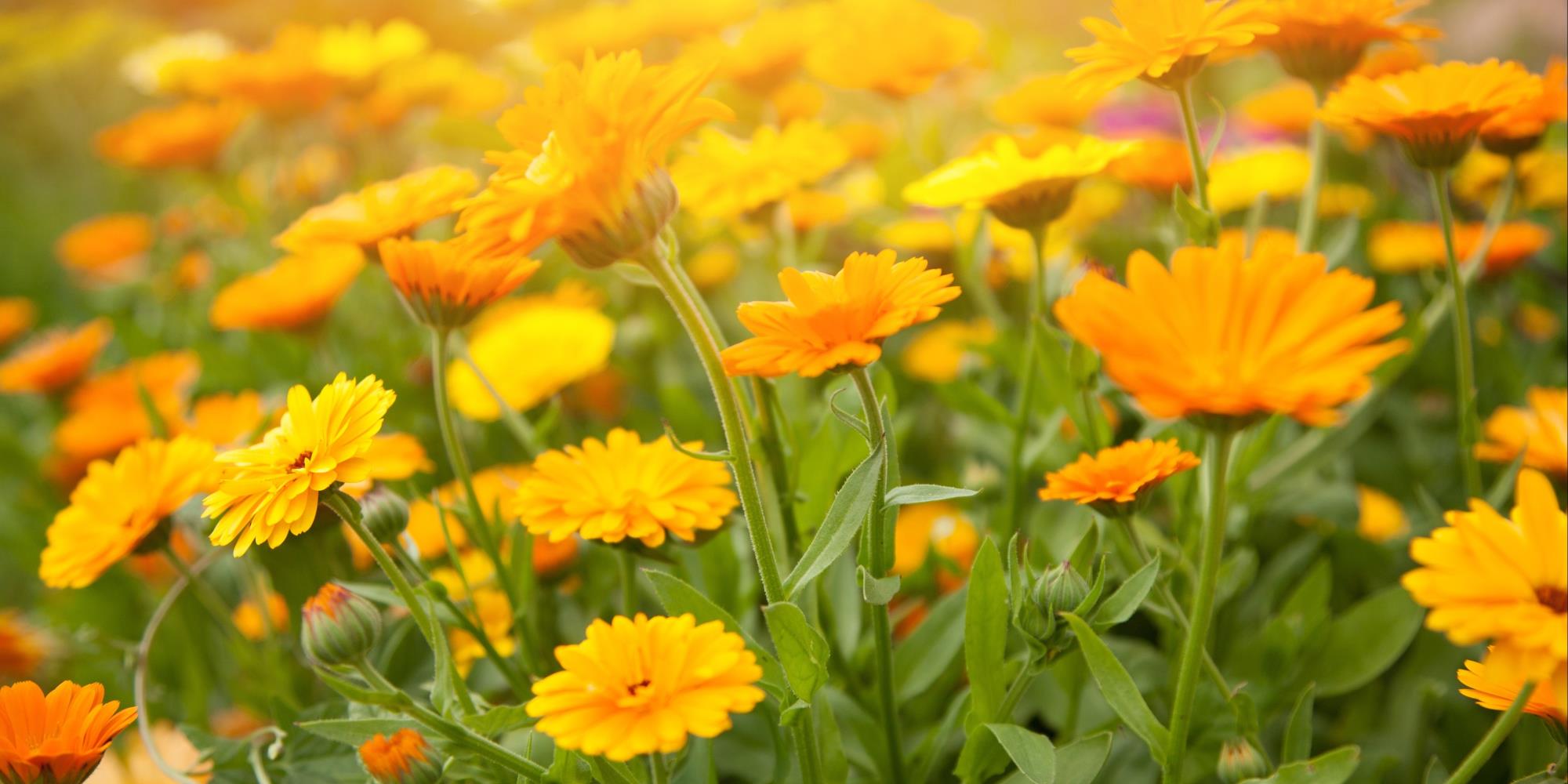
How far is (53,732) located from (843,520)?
42cm

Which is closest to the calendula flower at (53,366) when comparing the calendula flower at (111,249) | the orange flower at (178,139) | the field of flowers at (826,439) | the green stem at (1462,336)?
the field of flowers at (826,439)

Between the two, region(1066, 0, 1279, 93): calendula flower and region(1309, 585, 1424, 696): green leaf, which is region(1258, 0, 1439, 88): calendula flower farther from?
region(1309, 585, 1424, 696): green leaf

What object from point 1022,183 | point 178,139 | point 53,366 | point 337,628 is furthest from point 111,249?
point 1022,183

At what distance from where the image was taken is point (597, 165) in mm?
506

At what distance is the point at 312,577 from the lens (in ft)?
3.20

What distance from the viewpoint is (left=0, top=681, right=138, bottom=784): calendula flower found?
553 mm

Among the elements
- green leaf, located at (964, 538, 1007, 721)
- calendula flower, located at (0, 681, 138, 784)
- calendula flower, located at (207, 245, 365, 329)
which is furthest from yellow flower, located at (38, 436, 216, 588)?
green leaf, located at (964, 538, 1007, 721)

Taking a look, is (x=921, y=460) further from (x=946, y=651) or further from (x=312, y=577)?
(x=312, y=577)

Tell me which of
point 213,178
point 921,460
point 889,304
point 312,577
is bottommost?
point 921,460

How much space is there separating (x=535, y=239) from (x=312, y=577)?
60 cm

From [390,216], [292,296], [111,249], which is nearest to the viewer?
[390,216]

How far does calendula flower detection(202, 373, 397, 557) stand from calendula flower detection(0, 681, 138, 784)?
0.37 feet

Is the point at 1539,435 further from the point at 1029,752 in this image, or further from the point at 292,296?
the point at 292,296

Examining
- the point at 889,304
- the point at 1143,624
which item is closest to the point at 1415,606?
the point at 1143,624
